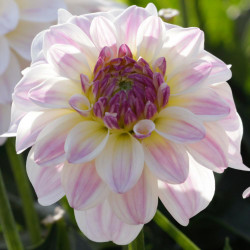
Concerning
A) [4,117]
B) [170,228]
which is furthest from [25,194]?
[170,228]

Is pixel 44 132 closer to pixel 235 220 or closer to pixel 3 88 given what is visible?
pixel 3 88

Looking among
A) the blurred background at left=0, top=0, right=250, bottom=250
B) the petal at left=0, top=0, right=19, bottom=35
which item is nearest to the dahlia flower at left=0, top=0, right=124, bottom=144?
the petal at left=0, top=0, right=19, bottom=35

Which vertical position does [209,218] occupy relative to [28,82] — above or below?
below

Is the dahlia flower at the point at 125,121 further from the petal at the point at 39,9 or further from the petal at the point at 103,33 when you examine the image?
the petal at the point at 39,9

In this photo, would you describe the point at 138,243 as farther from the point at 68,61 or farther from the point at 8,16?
the point at 8,16

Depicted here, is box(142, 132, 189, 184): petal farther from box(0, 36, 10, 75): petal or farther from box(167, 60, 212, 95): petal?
box(0, 36, 10, 75): petal
